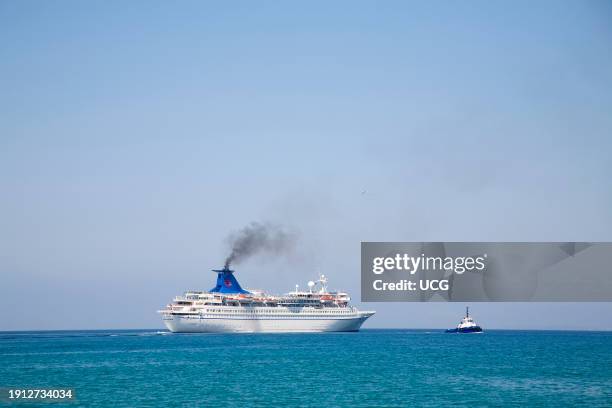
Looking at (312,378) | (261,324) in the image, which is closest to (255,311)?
(261,324)

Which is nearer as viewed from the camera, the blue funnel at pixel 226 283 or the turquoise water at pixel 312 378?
the turquoise water at pixel 312 378

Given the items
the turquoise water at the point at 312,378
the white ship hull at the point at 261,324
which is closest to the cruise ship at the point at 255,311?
the white ship hull at the point at 261,324

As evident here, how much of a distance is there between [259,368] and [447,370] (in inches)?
500

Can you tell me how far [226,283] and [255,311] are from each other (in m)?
5.90

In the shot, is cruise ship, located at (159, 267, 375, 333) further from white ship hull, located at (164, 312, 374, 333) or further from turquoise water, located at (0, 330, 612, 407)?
turquoise water, located at (0, 330, 612, 407)

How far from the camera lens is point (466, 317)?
146 m

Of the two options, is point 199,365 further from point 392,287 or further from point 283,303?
point 283,303

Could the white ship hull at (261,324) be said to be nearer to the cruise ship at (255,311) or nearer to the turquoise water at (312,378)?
the cruise ship at (255,311)

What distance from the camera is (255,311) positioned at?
11656cm

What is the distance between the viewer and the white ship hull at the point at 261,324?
113188 millimetres

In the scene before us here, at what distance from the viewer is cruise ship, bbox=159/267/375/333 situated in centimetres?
11325

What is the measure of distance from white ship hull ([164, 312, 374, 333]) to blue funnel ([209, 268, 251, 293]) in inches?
179

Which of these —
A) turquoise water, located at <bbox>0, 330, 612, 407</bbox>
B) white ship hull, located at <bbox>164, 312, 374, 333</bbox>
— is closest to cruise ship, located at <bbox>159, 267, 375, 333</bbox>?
white ship hull, located at <bbox>164, 312, 374, 333</bbox>

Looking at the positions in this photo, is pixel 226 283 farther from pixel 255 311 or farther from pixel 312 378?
pixel 312 378
